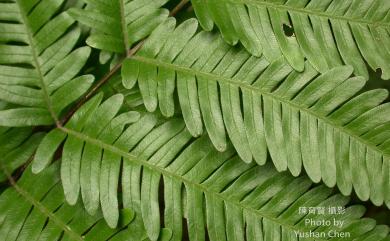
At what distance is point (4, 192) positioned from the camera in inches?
50.4

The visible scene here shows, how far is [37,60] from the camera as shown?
1.26 meters

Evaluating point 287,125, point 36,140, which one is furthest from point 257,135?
point 36,140

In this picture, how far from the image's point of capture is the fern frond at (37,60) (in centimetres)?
124

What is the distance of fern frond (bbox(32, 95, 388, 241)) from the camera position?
118cm

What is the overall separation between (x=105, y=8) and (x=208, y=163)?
1.79ft

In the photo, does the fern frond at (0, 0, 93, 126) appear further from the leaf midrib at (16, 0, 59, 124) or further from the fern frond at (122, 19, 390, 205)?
the fern frond at (122, 19, 390, 205)

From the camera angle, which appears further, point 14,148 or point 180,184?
point 14,148

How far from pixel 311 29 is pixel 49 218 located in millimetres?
915

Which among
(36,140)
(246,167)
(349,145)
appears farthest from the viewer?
(36,140)

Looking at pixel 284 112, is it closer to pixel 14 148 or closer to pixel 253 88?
pixel 253 88

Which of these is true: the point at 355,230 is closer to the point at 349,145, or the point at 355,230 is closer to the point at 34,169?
the point at 349,145

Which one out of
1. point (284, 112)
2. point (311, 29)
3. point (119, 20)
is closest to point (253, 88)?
point (284, 112)

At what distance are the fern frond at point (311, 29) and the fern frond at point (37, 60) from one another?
401 millimetres

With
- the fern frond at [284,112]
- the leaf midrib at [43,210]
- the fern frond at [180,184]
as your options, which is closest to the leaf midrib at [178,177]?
the fern frond at [180,184]
